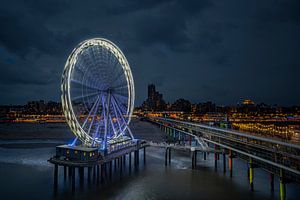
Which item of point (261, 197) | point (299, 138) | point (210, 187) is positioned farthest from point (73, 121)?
point (299, 138)

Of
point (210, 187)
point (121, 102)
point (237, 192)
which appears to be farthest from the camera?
point (121, 102)

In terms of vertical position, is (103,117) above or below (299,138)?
above

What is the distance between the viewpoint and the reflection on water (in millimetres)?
27266

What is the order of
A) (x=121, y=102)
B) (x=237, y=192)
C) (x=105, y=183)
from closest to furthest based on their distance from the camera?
(x=237, y=192), (x=105, y=183), (x=121, y=102)

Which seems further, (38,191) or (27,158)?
(27,158)

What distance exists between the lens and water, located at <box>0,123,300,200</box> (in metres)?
27.2

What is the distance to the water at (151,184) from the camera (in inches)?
1072

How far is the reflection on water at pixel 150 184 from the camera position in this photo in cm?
2727

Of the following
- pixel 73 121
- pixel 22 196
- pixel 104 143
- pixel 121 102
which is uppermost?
pixel 121 102

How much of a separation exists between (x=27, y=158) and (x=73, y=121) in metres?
20.9

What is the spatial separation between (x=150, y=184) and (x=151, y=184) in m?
0.12

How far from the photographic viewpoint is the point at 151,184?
31.0m

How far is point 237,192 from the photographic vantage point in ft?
90.9

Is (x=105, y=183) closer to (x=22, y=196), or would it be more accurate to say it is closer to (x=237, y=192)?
(x=22, y=196)
